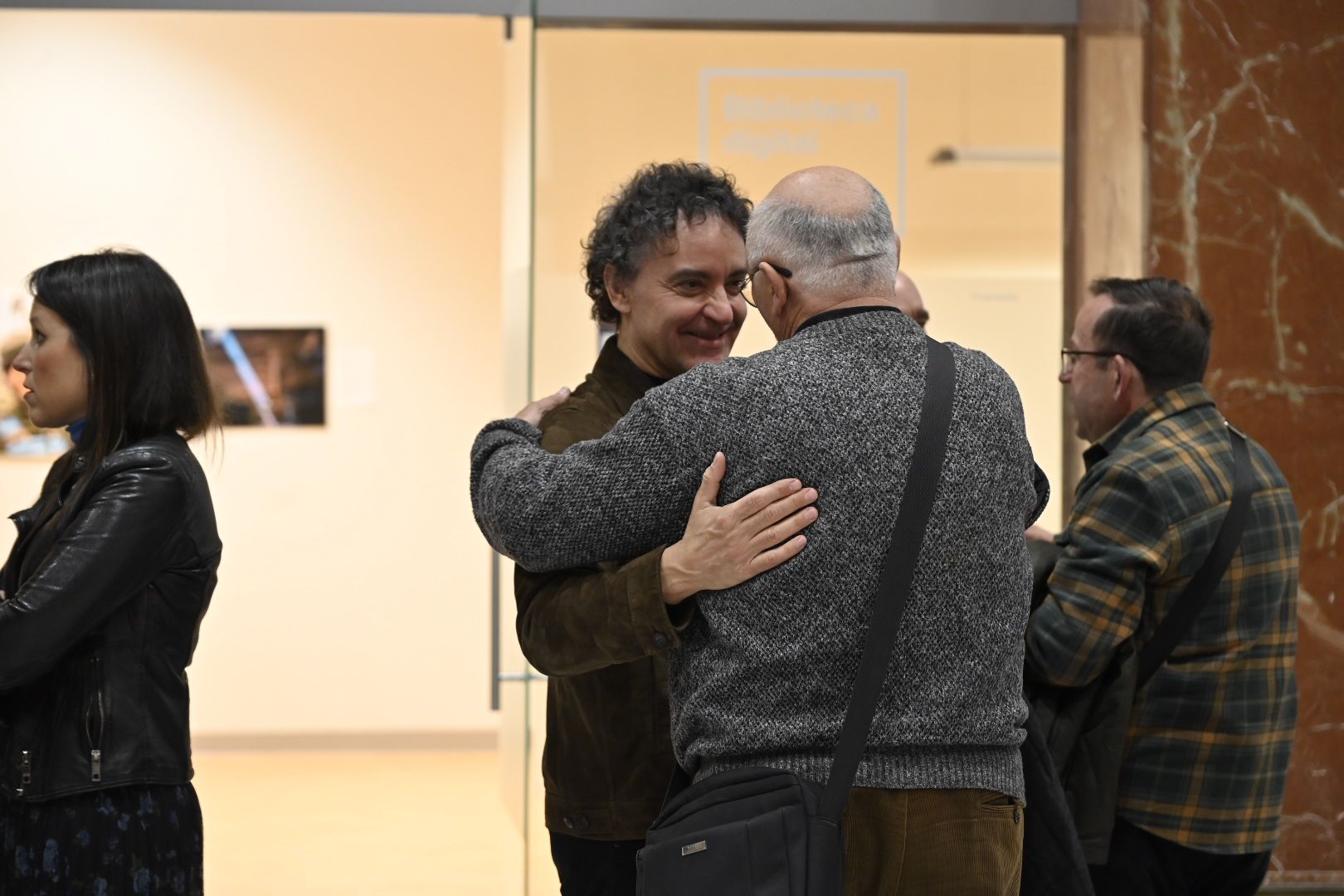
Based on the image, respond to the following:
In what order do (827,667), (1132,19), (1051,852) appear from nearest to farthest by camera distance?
(827,667), (1051,852), (1132,19)

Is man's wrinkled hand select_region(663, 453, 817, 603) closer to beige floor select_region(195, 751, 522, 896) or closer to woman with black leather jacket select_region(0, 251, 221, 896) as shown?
woman with black leather jacket select_region(0, 251, 221, 896)

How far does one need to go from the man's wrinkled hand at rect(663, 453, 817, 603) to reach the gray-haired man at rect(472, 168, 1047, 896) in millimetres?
22

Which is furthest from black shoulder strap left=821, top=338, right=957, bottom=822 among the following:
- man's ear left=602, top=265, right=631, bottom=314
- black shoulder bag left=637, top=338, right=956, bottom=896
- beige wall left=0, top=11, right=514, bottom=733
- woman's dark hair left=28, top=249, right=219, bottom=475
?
beige wall left=0, top=11, right=514, bottom=733

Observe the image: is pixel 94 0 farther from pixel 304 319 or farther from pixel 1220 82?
pixel 304 319

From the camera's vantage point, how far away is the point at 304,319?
27.7 ft

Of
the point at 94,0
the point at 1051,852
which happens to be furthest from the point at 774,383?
the point at 94,0

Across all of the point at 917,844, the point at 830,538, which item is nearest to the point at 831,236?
the point at 830,538

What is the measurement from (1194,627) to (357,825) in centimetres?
473

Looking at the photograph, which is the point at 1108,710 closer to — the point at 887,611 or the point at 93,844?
the point at 887,611

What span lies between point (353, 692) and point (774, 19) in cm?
521

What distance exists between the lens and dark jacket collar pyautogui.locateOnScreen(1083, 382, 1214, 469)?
2893 mm

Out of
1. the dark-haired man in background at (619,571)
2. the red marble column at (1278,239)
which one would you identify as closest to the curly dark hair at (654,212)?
the dark-haired man in background at (619,571)

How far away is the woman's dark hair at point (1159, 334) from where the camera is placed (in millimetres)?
2947

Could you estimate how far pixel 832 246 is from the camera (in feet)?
5.95
